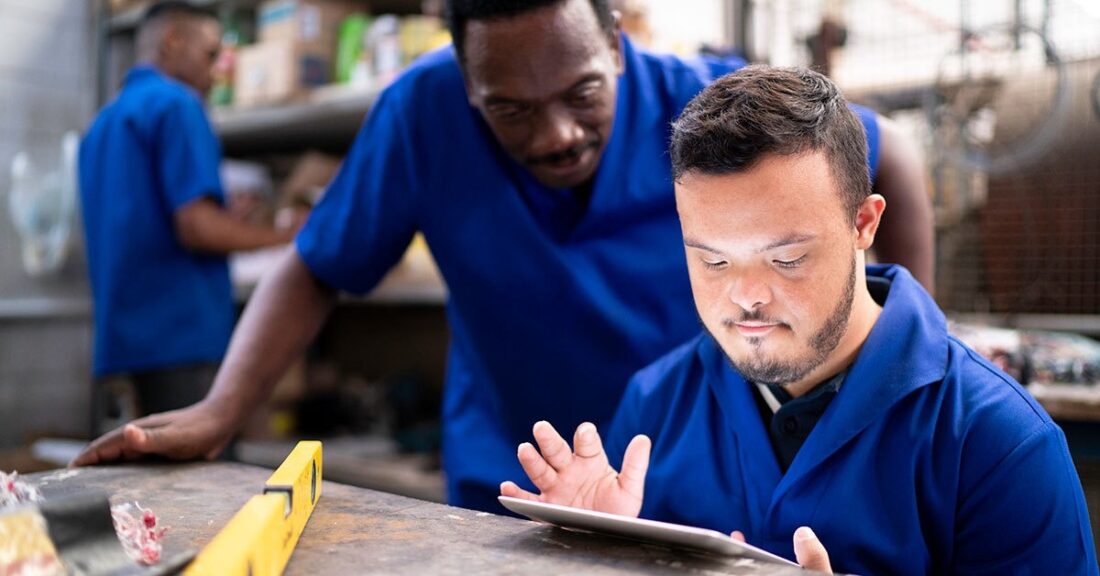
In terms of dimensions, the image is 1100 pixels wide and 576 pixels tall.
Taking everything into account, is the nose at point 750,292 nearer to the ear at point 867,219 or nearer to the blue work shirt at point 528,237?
the ear at point 867,219

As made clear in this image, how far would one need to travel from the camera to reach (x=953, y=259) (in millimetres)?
2898

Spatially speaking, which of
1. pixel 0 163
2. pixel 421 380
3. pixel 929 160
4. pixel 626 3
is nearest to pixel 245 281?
pixel 421 380

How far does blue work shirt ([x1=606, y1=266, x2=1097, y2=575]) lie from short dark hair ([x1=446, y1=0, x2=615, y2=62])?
574 millimetres

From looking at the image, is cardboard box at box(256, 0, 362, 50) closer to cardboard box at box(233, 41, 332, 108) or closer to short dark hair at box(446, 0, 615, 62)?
cardboard box at box(233, 41, 332, 108)

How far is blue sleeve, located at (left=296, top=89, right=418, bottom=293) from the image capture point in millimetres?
1555

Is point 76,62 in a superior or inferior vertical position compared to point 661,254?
superior

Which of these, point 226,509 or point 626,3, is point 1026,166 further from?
point 226,509

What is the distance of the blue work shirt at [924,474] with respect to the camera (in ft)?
2.96

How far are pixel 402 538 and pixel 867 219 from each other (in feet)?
1.86

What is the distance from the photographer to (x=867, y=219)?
3.32 ft

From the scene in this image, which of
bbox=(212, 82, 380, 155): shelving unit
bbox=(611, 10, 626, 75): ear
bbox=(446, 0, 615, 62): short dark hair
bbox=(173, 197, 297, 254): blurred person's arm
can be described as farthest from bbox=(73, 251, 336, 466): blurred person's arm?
bbox=(212, 82, 380, 155): shelving unit

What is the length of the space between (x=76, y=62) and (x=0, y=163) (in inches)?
20.9

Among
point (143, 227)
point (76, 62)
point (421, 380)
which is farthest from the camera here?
point (76, 62)

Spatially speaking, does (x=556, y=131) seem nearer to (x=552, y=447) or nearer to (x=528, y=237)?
(x=528, y=237)
